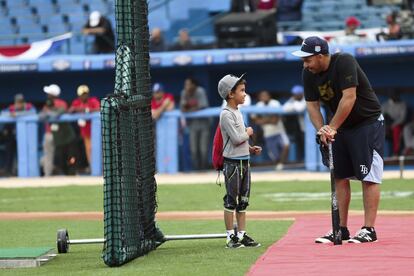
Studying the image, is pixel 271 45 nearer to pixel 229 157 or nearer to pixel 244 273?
pixel 229 157

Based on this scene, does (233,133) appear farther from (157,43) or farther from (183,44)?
(157,43)

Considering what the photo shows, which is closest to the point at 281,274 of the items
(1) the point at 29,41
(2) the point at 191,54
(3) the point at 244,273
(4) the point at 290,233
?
(3) the point at 244,273

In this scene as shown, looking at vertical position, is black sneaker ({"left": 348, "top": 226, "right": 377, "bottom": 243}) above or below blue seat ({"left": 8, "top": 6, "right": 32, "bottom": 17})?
below

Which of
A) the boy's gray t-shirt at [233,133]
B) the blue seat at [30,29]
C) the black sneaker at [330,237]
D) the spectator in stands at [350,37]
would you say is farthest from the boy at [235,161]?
the blue seat at [30,29]

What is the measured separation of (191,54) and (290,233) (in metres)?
13.7

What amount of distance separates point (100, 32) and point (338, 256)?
56.1 feet

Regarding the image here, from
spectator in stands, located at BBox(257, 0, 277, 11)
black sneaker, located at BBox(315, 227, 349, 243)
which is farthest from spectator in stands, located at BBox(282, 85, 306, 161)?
black sneaker, located at BBox(315, 227, 349, 243)

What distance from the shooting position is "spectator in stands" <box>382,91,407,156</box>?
23656mm

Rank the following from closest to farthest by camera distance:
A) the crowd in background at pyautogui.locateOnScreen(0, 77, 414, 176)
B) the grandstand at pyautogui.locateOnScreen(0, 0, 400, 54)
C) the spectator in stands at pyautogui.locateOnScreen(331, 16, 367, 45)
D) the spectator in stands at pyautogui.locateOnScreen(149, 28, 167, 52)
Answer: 1. the crowd in background at pyautogui.locateOnScreen(0, 77, 414, 176)
2. the spectator in stands at pyautogui.locateOnScreen(331, 16, 367, 45)
3. the spectator in stands at pyautogui.locateOnScreen(149, 28, 167, 52)
4. the grandstand at pyautogui.locateOnScreen(0, 0, 400, 54)

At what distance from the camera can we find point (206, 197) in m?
17.8

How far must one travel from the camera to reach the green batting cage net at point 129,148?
894 centimetres

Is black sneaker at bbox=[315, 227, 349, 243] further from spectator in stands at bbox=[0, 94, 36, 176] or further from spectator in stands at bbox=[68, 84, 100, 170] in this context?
spectator in stands at bbox=[0, 94, 36, 176]

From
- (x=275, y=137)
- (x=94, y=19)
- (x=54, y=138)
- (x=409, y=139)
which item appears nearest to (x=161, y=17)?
(x=94, y=19)

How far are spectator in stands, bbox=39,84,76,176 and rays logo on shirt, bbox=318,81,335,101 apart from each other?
14.6 meters
